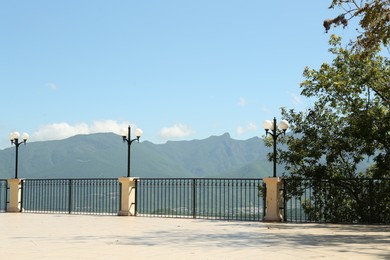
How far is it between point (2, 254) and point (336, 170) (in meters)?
16.3

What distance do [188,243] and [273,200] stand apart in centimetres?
714

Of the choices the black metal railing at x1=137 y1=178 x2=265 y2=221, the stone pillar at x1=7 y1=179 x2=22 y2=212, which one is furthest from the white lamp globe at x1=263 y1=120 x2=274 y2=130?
the stone pillar at x1=7 y1=179 x2=22 y2=212

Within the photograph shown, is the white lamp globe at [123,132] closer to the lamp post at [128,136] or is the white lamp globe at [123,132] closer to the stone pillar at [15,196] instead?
the lamp post at [128,136]

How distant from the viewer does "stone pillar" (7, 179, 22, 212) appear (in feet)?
73.2

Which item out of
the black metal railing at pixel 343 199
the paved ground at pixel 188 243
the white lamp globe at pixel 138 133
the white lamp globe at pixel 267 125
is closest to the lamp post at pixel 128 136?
the white lamp globe at pixel 138 133

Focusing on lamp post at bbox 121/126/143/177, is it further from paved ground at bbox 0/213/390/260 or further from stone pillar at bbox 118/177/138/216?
paved ground at bbox 0/213/390/260

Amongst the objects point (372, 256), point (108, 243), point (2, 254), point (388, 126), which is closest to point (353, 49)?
point (388, 126)

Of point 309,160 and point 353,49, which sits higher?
point 353,49

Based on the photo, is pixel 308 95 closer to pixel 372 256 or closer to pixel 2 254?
pixel 372 256

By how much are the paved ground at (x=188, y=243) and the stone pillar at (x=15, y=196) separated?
8.29 m

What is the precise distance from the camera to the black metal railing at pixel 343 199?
63.7 ft

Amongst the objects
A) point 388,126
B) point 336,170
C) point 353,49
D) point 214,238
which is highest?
point 353,49

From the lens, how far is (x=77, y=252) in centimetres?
884

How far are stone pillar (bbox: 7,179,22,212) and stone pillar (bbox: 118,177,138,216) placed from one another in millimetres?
5030
